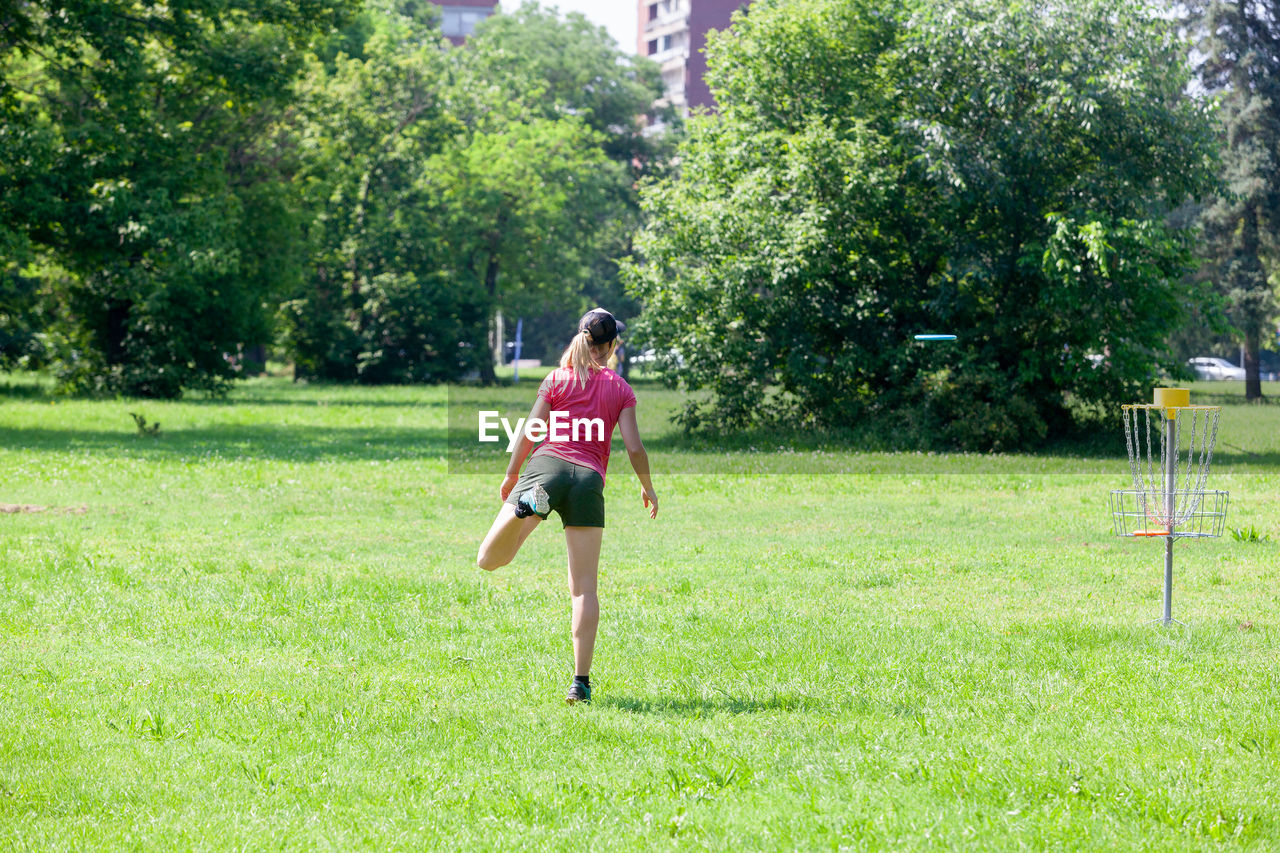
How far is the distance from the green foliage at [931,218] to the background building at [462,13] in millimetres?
101788

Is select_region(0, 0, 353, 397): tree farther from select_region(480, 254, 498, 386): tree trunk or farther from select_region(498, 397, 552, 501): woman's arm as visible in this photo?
select_region(498, 397, 552, 501): woman's arm

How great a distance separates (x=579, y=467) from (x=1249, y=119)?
148 feet

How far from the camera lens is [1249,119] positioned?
45562mm

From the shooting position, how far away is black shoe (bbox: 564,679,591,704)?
6809 millimetres

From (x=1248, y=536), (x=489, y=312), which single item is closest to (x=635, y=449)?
(x=1248, y=536)

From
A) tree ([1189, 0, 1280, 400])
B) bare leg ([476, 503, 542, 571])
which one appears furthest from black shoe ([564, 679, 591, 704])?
tree ([1189, 0, 1280, 400])

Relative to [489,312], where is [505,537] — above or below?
below

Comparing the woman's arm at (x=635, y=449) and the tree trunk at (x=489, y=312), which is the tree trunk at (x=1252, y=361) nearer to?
the tree trunk at (x=489, y=312)

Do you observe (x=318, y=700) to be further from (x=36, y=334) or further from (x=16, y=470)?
(x=36, y=334)

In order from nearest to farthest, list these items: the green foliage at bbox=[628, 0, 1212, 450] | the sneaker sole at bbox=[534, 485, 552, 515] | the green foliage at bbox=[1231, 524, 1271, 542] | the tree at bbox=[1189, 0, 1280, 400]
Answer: the sneaker sole at bbox=[534, 485, 552, 515] → the green foliage at bbox=[1231, 524, 1271, 542] → the green foliage at bbox=[628, 0, 1212, 450] → the tree at bbox=[1189, 0, 1280, 400]

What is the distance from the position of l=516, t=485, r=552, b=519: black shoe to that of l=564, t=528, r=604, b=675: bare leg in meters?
0.25

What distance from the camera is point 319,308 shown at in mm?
56000

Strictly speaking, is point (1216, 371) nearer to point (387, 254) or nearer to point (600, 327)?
point (387, 254)

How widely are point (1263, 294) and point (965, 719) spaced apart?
46553 millimetres
